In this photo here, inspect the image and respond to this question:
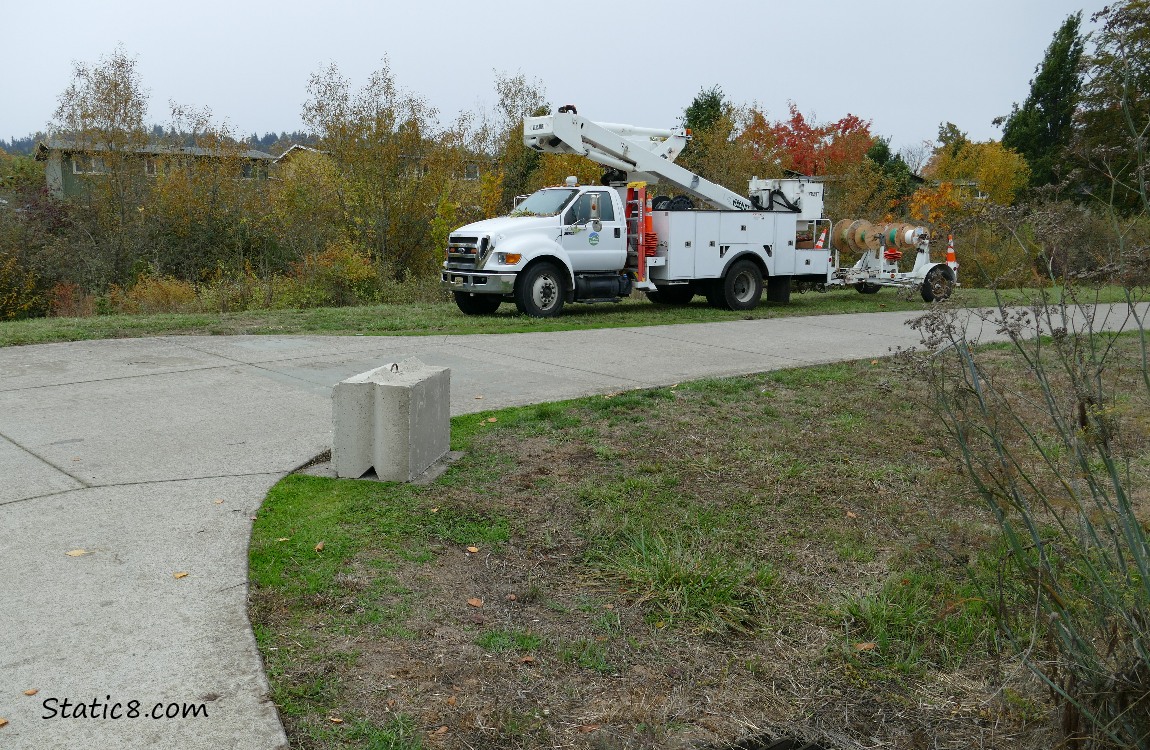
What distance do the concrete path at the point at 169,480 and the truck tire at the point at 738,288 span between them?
203 inches

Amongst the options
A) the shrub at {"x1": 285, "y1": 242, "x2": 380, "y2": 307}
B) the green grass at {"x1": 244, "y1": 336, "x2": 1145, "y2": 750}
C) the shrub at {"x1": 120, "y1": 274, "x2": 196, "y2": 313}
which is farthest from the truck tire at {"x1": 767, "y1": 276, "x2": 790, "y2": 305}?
the green grass at {"x1": 244, "y1": 336, "x2": 1145, "y2": 750}

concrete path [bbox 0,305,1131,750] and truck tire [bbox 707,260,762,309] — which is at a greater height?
truck tire [bbox 707,260,762,309]

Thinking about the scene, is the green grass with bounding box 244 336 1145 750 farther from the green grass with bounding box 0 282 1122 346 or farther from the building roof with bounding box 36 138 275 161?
the building roof with bounding box 36 138 275 161

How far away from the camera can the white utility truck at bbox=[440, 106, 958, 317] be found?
1490cm

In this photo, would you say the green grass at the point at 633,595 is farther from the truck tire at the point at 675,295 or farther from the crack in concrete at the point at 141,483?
the truck tire at the point at 675,295

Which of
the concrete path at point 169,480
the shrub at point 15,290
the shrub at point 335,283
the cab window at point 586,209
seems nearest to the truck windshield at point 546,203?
the cab window at point 586,209

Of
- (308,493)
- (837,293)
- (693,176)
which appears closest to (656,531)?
(308,493)

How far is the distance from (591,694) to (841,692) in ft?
3.12

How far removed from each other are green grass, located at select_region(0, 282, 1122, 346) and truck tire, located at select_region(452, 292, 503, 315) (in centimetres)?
26

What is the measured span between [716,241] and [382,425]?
12.3 metres

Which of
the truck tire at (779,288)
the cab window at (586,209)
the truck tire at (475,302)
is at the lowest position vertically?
the truck tire at (475,302)

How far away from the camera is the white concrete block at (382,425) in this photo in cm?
546

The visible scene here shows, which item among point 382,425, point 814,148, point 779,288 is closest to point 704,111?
point 814,148

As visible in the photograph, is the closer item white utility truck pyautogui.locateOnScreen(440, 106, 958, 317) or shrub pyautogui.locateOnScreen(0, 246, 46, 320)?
white utility truck pyautogui.locateOnScreen(440, 106, 958, 317)
